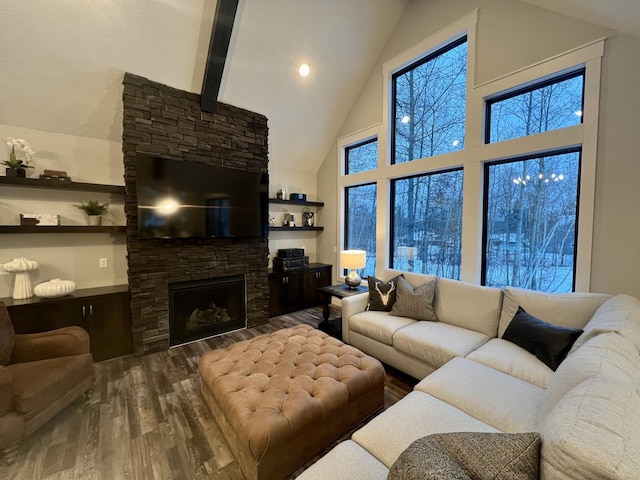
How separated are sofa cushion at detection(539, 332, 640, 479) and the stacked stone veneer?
11.6 ft

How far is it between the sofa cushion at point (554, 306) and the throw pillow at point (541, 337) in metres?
0.09

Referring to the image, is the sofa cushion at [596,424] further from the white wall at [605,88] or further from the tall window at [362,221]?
the tall window at [362,221]

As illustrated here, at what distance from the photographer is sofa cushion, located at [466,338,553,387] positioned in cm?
183

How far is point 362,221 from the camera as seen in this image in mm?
4781

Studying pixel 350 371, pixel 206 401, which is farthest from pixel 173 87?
pixel 350 371

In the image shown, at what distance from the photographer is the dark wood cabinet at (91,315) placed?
8.52ft

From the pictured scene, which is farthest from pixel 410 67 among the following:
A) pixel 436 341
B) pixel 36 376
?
pixel 36 376

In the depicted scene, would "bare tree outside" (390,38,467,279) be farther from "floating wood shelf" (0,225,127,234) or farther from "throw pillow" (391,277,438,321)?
"floating wood shelf" (0,225,127,234)

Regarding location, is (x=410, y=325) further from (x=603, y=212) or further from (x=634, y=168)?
(x=634, y=168)

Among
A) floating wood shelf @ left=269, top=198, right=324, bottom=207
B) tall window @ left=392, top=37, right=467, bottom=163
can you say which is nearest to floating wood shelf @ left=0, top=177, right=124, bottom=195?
floating wood shelf @ left=269, top=198, right=324, bottom=207

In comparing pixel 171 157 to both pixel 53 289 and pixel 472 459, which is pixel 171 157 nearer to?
pixel 53 289

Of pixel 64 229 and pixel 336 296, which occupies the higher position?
pixel 64 229

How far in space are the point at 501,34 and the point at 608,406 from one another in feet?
11.7

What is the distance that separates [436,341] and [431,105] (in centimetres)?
321
